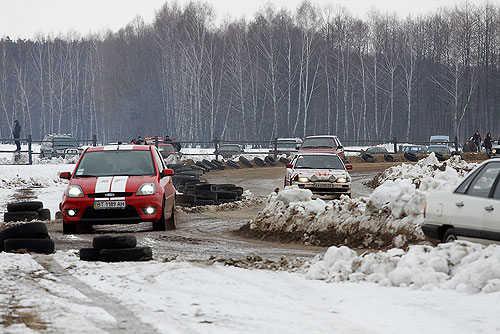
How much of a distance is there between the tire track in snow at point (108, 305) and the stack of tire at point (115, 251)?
447 mm

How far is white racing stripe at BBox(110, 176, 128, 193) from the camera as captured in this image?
12.3 m

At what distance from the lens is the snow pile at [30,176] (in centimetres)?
2933

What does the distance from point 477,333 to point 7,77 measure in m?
97.7

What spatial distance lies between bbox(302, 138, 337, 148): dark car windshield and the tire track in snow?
1881 centimetres

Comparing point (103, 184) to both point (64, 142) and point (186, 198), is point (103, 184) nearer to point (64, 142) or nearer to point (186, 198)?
point (186, 198)

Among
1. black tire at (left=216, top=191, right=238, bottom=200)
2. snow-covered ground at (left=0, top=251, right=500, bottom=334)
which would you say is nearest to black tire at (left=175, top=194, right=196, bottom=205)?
black tire at (left=216, top=191, right=238, bottom=200)

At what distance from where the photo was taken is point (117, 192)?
12.3 m

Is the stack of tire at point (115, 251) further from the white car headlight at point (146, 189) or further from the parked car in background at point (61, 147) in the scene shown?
the parked car in background at point (61, 147)

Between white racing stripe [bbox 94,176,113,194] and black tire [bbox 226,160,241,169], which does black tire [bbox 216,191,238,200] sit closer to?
white racing stripe [bbox 94,176,113,194]

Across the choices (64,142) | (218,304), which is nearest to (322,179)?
(218,304)

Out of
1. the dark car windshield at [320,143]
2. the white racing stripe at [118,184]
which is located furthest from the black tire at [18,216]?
the dark car windshield at [320,143]

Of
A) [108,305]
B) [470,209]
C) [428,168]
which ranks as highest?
[470,209]

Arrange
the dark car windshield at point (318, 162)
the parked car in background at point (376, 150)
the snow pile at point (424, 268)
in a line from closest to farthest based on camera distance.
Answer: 1. the snow pile at point (424, 268)
2. the dark car windshield at point (318, 162)
3. the parked car in background at point (376, 150)

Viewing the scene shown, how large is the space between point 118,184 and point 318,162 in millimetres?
8742
